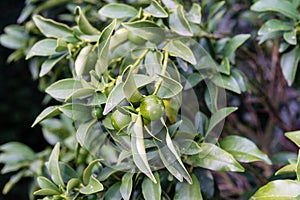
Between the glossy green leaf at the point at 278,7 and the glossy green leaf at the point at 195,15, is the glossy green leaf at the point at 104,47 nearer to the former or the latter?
the glossy green leaf at the point at 195,15

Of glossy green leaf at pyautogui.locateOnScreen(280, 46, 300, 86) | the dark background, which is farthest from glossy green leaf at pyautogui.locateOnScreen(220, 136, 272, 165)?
the dark background

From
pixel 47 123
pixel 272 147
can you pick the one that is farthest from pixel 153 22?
pixel 272 147

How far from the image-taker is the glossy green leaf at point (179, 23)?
0.70 m

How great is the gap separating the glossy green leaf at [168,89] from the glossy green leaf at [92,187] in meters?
0.15

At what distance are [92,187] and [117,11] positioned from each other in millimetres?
288

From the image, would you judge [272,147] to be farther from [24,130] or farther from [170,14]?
[24,130]

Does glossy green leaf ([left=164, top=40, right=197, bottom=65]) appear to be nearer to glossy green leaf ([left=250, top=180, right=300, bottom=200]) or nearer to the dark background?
glossy green leaf ([left=250, top=180, right=300, bottom=200])

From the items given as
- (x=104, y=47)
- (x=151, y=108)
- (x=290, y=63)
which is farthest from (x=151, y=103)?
(x=290, y=63)

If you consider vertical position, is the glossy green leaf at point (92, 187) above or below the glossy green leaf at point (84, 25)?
below

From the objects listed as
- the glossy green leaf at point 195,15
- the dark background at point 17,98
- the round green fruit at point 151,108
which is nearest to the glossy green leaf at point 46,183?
the round green fruit at point 151,108

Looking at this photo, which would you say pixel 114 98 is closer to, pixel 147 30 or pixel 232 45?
pixel 147 30

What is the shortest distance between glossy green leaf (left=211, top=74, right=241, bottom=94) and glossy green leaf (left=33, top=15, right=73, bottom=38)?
0.26 m

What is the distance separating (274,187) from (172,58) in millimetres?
263

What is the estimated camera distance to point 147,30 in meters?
0.69
